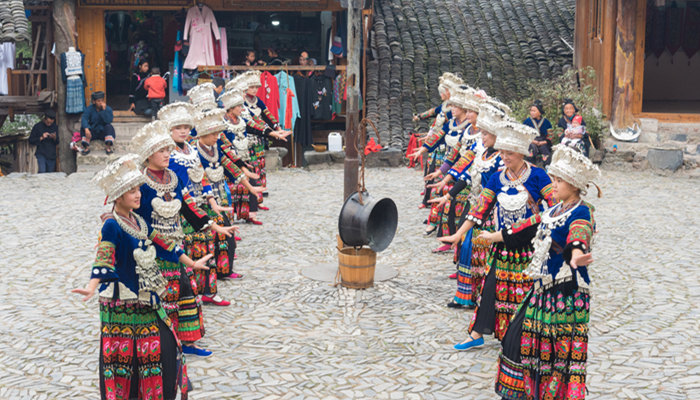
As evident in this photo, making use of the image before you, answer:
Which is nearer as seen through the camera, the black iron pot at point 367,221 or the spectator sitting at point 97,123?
the black iron pot at point 367,221

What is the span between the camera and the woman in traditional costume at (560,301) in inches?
197

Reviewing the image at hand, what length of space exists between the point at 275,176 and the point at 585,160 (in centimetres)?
1170

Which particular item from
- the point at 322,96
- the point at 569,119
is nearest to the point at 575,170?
the point at 569,119

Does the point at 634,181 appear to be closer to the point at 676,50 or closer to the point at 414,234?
the point at 414,234

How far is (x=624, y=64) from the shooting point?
55.6 ft

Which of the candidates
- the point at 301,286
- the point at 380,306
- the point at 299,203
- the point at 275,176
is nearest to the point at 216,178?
the point at 301,286

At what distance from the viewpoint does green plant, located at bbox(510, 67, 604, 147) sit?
16.9 m

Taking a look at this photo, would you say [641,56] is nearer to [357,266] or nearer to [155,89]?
[155,89]

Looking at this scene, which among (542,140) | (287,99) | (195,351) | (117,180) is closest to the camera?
(117,180)

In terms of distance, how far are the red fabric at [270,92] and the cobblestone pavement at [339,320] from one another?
6.29m

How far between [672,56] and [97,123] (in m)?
16.4

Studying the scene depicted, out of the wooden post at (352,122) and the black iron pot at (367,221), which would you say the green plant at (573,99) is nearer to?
the wooden post at (352,122)

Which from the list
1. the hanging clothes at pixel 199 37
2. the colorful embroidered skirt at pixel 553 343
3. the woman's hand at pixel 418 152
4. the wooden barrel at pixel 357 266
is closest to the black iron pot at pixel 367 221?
the wooden barrel at pixel 357 266

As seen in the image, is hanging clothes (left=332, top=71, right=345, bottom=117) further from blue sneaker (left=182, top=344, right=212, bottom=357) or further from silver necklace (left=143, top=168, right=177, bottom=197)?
silver necklace (left=143, top=168, right=177, bottom=197)
